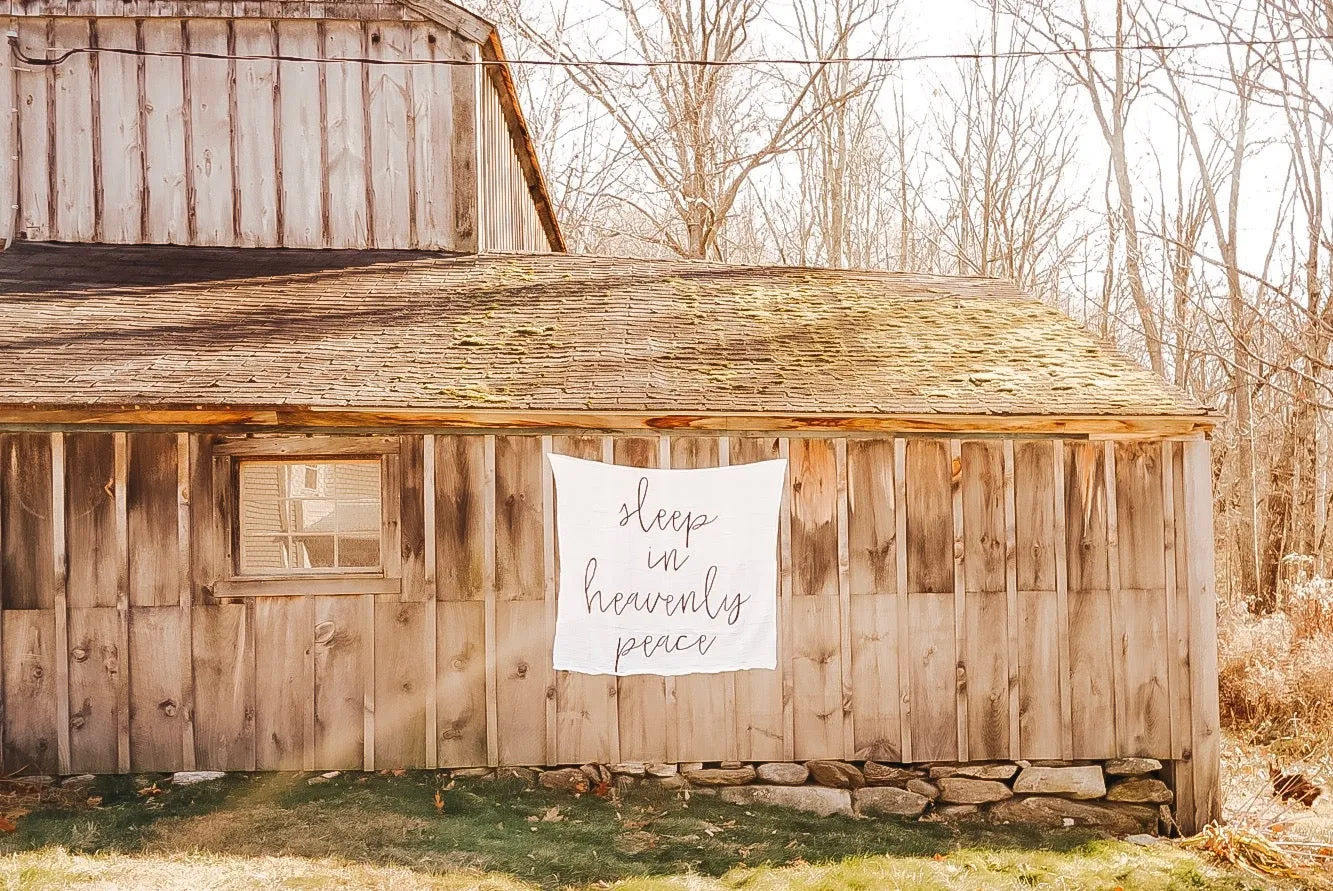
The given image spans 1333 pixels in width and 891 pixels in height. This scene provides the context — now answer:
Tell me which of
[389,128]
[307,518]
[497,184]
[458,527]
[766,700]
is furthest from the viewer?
[307,518]

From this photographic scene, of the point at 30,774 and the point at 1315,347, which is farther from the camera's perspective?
the point at 1315,347

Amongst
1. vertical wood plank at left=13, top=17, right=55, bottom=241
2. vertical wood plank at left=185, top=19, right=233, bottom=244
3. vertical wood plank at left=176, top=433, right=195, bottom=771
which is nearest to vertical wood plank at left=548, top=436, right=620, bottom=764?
vertical wood plank at left=176, top=433, right=195, bottom=771

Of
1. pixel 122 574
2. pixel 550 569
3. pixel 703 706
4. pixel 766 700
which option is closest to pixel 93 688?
pixel 122 574

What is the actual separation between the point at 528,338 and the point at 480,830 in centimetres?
362

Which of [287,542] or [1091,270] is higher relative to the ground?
[1091,270]

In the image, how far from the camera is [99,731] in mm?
6520

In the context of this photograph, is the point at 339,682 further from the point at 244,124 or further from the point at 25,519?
the point at 244,124

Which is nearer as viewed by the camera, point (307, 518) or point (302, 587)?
point (302, 587)

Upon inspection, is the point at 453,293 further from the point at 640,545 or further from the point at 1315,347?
the point at 1315,347

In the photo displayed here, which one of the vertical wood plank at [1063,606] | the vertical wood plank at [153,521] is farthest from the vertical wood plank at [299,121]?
the vertical wood plank at [1063,606]

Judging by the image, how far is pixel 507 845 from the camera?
575cm

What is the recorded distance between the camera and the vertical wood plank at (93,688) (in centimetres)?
650

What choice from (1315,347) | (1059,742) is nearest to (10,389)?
(1059,742)

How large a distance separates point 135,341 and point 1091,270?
21.4 metres
